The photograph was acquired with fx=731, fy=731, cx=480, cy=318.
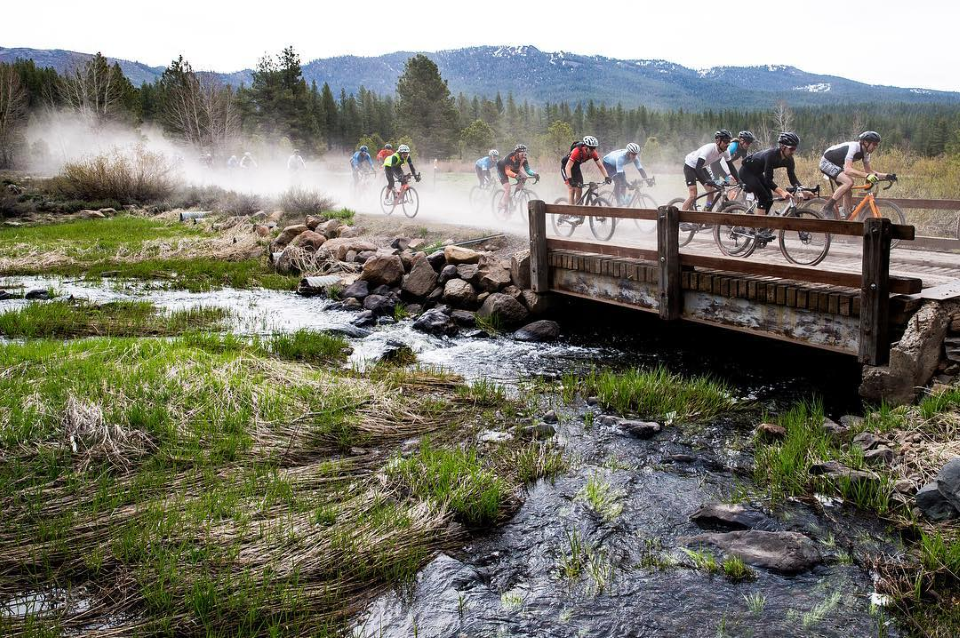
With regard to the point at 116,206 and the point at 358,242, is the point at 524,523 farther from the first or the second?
the point at 116,206

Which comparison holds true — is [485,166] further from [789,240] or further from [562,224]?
[789,240]

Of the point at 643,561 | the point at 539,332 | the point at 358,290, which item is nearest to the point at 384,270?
the point at 358,290

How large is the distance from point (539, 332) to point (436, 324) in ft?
5.49

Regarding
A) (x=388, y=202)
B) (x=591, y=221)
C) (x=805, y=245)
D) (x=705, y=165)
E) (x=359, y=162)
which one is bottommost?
(x=805, y=245)

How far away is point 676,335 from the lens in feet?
35.8

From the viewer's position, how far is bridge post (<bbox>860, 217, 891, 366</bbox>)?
22.8ft

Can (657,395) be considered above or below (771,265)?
below

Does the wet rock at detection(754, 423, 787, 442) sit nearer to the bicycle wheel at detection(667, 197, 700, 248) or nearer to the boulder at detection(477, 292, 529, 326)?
the boulder at detection(477, 292, 529, 326)

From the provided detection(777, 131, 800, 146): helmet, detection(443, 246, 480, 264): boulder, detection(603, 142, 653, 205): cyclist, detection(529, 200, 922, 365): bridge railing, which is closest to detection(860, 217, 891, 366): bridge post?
detection(529, 200, 922, 365): bridge railing

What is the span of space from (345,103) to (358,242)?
79.9 meters

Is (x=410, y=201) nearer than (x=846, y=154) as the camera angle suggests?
No

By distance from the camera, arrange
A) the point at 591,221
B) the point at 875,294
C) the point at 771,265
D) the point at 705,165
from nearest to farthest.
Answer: the point at 875,294 < the point at 771,265 < the point at 705,165 < the point at 591,221

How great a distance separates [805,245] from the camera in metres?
11.7

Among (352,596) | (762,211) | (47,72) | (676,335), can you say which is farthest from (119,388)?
(47,72)
